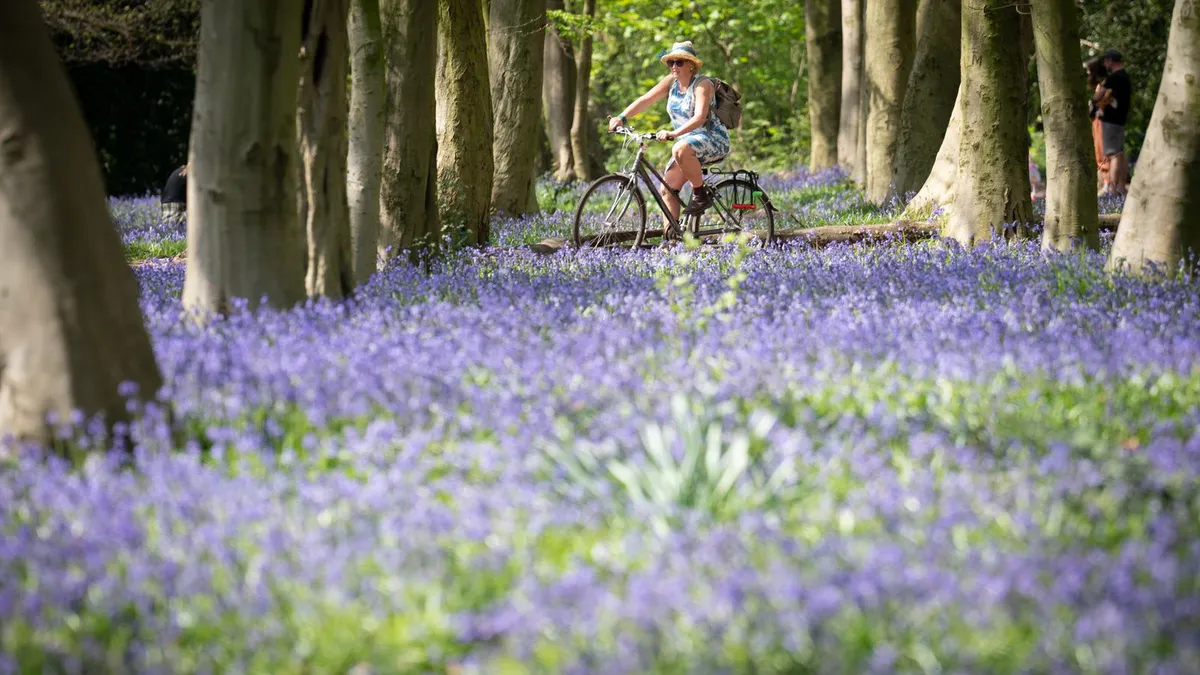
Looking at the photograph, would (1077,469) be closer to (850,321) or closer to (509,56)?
(850,321)

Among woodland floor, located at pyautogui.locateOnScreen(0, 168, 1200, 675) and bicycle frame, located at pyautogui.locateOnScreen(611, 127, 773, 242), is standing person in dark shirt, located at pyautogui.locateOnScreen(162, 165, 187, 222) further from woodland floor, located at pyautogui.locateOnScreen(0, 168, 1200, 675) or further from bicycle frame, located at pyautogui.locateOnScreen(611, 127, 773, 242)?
woodland floor, located at pyautogui.locateOnScreen(0, 168, 1200, 675)

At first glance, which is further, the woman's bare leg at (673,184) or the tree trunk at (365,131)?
the woman's bare leg at (673,184)

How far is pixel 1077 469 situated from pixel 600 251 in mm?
7089

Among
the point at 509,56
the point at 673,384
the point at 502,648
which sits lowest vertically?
the point at 502,648

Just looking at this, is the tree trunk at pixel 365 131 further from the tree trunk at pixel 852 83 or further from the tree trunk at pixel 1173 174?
the tree trunk at pixel 852 83

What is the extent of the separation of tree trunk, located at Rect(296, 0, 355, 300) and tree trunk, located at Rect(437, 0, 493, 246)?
4.50m

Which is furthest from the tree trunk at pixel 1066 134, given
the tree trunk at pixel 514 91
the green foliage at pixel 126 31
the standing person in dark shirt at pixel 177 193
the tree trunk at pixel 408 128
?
the green foliage at pixel 126 31

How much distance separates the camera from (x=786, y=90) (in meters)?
43.3

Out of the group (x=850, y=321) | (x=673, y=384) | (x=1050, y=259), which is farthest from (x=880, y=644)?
(x=1050, y=259)

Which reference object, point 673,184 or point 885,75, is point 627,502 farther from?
point 885,75

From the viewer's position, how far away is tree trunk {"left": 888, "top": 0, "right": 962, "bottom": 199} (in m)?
15.5

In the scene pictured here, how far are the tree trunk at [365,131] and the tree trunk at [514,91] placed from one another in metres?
6.80

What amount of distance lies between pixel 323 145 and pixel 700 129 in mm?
5465

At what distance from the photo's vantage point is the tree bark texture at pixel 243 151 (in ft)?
19.3
